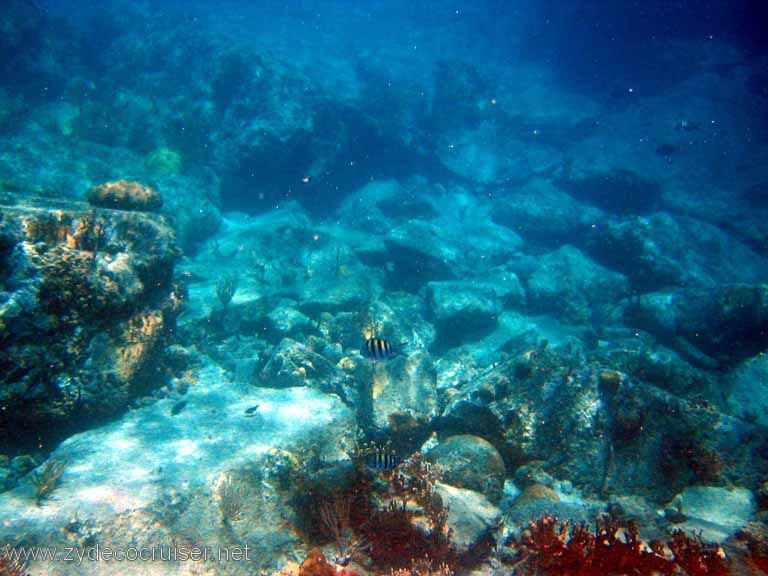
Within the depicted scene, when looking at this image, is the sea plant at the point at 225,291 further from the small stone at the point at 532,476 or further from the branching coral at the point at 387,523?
the small stone at the point at 532,476

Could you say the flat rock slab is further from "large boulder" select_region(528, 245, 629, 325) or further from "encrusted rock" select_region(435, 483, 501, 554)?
"large boulder" select_region(528, 245, 629, 325)

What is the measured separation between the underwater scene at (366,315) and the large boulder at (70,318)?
0.04 m

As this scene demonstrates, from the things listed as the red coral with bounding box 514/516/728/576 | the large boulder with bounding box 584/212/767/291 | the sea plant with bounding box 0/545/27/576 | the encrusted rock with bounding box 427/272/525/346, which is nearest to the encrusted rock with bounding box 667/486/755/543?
the red coral with bounding box 514/516/728/576

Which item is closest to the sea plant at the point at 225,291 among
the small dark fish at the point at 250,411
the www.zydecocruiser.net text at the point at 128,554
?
the small dark fish at the point at 250,411

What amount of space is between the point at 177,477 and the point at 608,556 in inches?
191

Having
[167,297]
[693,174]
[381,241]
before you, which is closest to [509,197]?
[381,241]

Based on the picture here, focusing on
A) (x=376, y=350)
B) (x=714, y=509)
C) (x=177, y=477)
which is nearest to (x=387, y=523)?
(x=376, y=350)

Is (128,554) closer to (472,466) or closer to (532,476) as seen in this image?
(472,466)

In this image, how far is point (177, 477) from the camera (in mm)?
4707

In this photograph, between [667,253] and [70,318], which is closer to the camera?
[70,318]

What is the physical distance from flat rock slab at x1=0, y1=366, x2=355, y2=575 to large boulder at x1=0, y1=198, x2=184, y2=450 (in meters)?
0.60

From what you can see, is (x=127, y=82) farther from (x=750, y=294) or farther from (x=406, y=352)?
(x=750, y=294)

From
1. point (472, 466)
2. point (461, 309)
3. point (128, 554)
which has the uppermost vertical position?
point (461, 309)

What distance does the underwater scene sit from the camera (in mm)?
4000
